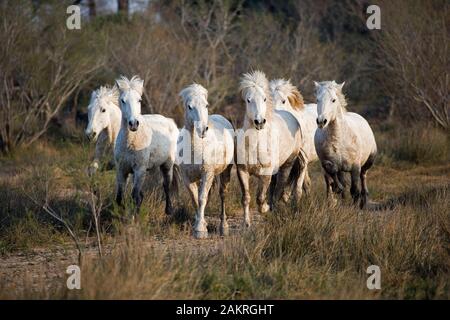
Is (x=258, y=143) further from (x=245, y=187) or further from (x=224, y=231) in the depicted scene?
(x=224, y=231)

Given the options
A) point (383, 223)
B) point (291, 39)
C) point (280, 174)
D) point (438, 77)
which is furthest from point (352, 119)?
point (291, 39)

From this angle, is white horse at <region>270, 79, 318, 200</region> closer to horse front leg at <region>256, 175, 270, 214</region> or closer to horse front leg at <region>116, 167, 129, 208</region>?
horse front leg at <region>256, 175, 270, 214</region>

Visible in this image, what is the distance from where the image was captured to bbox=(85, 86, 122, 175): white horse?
9164 mm

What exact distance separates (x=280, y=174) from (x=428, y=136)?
19.4ft

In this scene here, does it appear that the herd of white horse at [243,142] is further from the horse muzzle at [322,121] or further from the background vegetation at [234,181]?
the background vegetation at [234,181]

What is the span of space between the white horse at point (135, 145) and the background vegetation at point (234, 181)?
338mm

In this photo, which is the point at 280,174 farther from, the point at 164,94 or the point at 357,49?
the point at 357,49

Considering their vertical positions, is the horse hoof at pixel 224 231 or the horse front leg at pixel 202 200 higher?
the horse front leg at pixel 202 200

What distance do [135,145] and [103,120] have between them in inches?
57.2

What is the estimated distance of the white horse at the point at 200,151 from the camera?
728cm

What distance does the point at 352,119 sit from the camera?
9.29 meters

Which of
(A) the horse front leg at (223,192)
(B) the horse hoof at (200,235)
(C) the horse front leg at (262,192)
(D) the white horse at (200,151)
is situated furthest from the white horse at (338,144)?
(B) the horse hoof at (200,235)

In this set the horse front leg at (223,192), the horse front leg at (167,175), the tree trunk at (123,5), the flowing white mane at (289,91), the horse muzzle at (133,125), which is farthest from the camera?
the tree trunk at (123,5)

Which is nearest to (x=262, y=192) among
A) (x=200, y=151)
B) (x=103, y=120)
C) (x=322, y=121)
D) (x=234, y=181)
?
(x=200, y=151)
